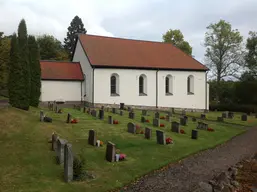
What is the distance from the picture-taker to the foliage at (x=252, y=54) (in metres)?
43.0

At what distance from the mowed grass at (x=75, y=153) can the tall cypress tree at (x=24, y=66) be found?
400cm

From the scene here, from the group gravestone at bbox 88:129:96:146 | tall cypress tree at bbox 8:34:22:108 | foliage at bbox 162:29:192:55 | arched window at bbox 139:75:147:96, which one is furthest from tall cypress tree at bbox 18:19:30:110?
foliage at bbox 162:29:192:55

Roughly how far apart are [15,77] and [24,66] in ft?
3.81

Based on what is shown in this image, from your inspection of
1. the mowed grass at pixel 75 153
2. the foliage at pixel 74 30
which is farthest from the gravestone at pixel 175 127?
the foliage at pixel 74 30

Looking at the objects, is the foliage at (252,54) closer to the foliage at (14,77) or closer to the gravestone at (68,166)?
the foliage at (14,77)

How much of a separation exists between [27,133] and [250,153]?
9815 millimetres

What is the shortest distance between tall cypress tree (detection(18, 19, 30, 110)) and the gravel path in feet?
41.0

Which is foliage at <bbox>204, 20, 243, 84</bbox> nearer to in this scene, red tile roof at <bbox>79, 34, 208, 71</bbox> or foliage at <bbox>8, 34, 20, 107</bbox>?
red tile roof at <bbox>79, 34, 208, 71</bbox>

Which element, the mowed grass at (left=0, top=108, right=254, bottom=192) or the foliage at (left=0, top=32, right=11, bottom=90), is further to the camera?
the foliage at (left=0, top=32, right=11, bottom=90)

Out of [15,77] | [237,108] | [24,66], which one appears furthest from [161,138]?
[237,108]

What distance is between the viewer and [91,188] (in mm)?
6676

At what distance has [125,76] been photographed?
94.7 ft

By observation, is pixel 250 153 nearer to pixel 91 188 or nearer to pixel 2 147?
pixel 91 188

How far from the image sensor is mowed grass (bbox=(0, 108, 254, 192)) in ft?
22.6
